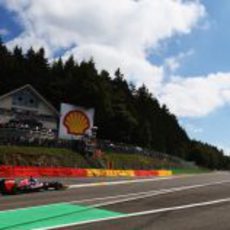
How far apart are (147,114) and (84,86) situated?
38.2m

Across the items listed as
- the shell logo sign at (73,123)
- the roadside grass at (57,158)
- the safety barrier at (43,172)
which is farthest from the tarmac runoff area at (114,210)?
the shell logo sign at (73,123)

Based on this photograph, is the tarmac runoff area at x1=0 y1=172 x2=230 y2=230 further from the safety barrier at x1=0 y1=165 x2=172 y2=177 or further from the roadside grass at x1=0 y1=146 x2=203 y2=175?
the roadside grass at x1=0 y1=146 x2=203 y2=175

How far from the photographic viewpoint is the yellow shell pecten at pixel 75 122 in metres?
61.9

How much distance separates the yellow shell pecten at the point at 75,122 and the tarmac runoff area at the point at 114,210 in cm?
3664

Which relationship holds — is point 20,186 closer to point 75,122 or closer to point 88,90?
point 75,122

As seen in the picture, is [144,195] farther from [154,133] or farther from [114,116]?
[154,133]

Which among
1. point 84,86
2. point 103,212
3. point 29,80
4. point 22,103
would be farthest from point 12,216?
point 29,80

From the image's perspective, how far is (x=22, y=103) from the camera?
237 ft

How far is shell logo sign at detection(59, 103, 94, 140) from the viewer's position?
61403mm

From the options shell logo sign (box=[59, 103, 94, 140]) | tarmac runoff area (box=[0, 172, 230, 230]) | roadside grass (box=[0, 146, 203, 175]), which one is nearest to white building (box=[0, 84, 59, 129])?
shell logo sign (box=[59, 103, 94, 140])

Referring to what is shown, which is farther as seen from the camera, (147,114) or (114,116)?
(147,114)

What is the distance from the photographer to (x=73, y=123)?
204 ft

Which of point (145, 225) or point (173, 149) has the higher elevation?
point (173, 149)

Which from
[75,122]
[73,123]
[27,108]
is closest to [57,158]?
[73,123]
